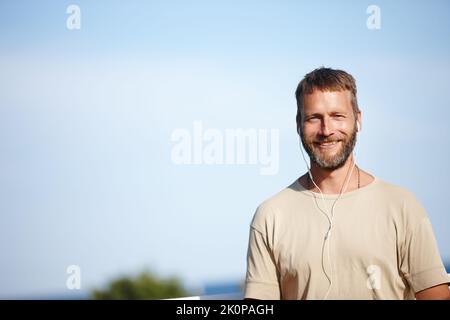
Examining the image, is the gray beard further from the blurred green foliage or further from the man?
the blurred green foliage

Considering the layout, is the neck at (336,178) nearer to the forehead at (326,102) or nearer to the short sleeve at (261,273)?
the forehead at (326,102)

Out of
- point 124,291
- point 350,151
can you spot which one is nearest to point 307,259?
point 350,151

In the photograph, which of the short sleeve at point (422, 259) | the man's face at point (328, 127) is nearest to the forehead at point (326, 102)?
the man's face at point (328, 127)

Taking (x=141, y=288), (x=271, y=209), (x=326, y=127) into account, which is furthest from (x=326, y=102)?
(x=141, y=288)

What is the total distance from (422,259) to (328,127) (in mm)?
531

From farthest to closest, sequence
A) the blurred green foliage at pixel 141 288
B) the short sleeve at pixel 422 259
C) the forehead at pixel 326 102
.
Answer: the blurred green foliage at pixel 141 288, the forehead at pixel 326 102, the short sleeve at pixel 422 259

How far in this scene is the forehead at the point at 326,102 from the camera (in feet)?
7.52

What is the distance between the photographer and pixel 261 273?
2.32 m

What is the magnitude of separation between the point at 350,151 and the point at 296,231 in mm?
336

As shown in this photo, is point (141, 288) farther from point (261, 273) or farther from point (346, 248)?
point (346, 248)

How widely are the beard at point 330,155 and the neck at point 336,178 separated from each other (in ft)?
0.07

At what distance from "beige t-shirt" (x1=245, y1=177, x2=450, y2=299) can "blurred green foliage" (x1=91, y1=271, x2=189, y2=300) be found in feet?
5.53

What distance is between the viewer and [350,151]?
2.34 meters
